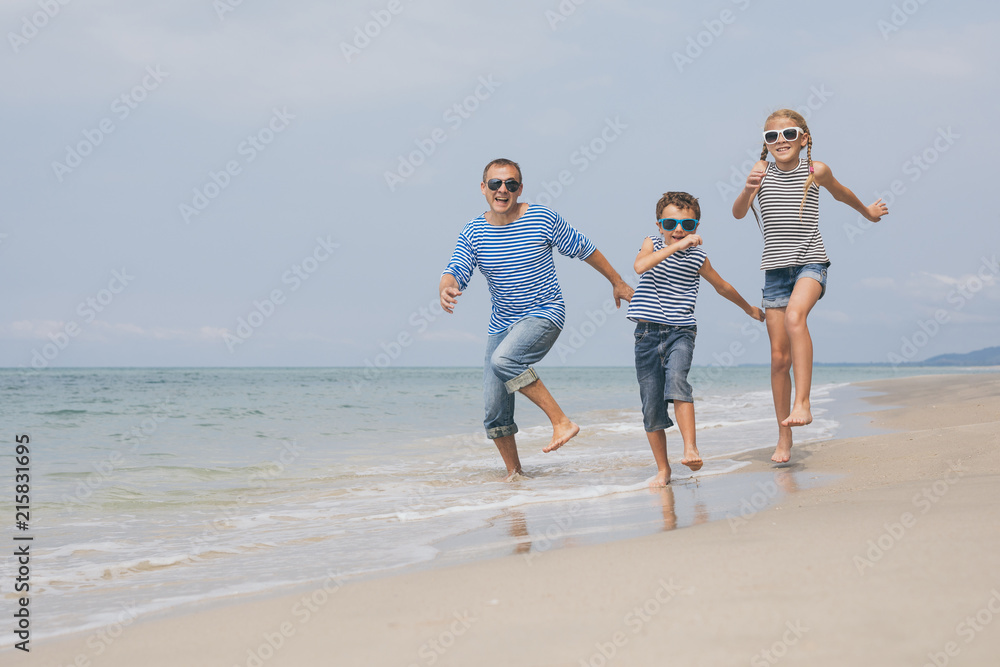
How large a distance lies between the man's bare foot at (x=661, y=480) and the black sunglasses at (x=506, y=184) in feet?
6.53

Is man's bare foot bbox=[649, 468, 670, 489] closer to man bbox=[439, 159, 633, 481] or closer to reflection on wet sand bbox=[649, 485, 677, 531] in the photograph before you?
reflection on wet sand bbox=[649, 485, 677, 531]

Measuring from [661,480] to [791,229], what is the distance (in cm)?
167

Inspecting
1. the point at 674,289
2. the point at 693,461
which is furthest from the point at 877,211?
the point at 693,461

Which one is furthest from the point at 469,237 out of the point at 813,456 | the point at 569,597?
the point at 569,597

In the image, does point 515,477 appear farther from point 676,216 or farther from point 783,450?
point 676,216

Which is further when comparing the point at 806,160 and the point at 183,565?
the point at 806,160

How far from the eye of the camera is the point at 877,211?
4938 millimetres

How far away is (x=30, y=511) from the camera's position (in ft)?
16.7

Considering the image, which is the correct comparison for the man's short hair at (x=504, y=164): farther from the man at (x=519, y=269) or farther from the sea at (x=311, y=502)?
the sea at (x=311, y=502)

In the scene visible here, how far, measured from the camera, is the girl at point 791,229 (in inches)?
185

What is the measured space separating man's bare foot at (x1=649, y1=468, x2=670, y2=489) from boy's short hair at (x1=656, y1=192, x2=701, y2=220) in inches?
59.2

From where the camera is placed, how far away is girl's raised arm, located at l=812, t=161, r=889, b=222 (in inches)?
186

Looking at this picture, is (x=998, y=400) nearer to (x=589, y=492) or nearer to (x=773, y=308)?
(x=773, y=308)

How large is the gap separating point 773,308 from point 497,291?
1.74 meters
